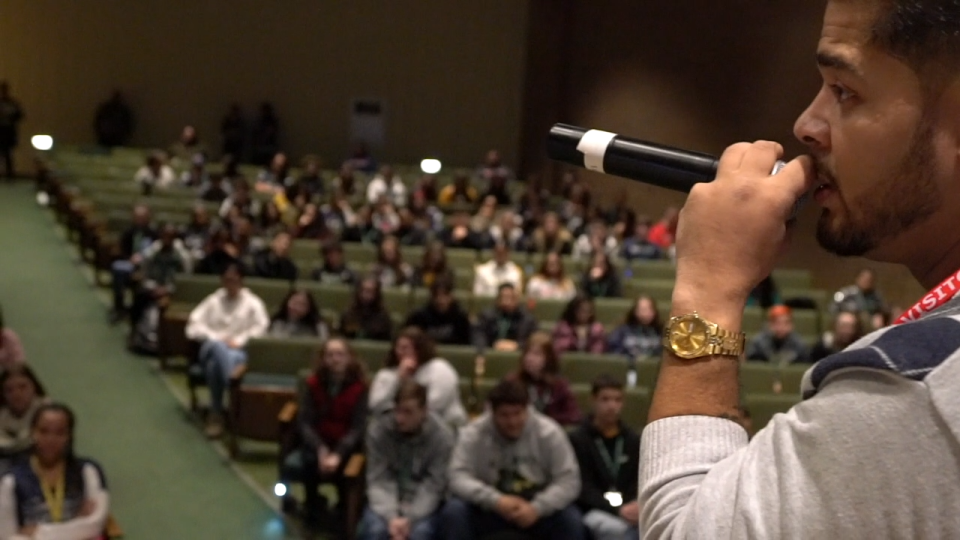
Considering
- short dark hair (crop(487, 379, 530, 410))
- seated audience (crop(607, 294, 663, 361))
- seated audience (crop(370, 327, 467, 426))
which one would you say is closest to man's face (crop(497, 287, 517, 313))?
seated audience (crop(607, 294, 663, 361))

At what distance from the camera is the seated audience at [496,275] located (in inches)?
342

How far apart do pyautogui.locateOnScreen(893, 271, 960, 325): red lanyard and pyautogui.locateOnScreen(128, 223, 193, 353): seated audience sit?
7.29m

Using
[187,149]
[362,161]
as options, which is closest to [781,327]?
[362,161]

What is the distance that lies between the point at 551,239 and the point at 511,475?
18.3ft

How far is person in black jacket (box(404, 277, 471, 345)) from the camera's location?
7.28 metres

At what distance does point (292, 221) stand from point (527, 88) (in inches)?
242

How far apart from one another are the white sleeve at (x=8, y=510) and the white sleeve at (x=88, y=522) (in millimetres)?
87

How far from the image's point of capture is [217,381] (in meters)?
6.70

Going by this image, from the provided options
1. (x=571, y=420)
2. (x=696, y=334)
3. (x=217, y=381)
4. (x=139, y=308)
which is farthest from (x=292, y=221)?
(x=696, y=334)

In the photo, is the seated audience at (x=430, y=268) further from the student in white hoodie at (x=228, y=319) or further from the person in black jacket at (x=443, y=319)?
the student in white hoodie at (x=228, y=319)

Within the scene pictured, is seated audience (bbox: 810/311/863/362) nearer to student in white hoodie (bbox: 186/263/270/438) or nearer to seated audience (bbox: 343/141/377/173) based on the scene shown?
student in white hoodie (bbox: 186/263/270/438)

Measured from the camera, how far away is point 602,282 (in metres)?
8.66

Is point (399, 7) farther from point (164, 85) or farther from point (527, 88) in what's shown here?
point (164, 85)

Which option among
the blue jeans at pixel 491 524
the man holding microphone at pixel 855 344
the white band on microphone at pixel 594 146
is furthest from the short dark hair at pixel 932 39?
the blue jeans at pixel 491 524
